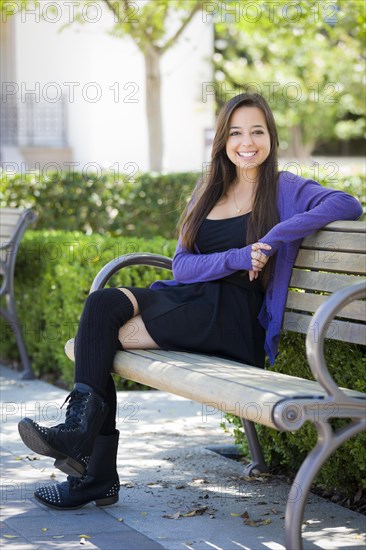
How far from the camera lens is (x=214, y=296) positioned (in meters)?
3.94

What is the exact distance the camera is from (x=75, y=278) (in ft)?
20.6

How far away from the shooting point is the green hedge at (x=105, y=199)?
28.5ft

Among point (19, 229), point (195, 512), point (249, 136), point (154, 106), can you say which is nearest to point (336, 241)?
point (249, 136)

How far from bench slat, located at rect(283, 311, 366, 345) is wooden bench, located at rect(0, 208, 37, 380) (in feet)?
9.87

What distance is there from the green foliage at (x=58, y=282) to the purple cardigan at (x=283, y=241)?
2.13m

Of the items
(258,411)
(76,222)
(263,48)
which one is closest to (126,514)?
(258,411)

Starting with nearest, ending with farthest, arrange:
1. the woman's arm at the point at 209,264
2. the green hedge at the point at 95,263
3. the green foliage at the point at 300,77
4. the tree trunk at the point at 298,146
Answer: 1. the woman's arm at the point at 209,264
2. the green hedge at the point at 95,263
3. the green foliage at the point at 300,77
4. the tree trunk at the point at 298,146

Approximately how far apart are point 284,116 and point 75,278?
17.5 meters

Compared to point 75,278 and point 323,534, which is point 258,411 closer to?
point 323,534

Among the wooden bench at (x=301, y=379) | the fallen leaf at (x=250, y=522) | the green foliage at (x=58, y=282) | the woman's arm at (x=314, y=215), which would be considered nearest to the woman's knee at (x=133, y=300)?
the wooden bench at (x=301, y=379)

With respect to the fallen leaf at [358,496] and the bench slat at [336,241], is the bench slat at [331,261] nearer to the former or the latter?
the bench slat at [336,241]

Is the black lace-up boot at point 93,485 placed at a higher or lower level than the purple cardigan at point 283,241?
lower

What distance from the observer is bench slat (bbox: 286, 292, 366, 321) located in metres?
3.51

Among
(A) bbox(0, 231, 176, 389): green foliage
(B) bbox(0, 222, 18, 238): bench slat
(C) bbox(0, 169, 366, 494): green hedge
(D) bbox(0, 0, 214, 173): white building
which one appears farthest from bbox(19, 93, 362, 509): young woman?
(D) bbox(0, 0, 214, 173): white building
